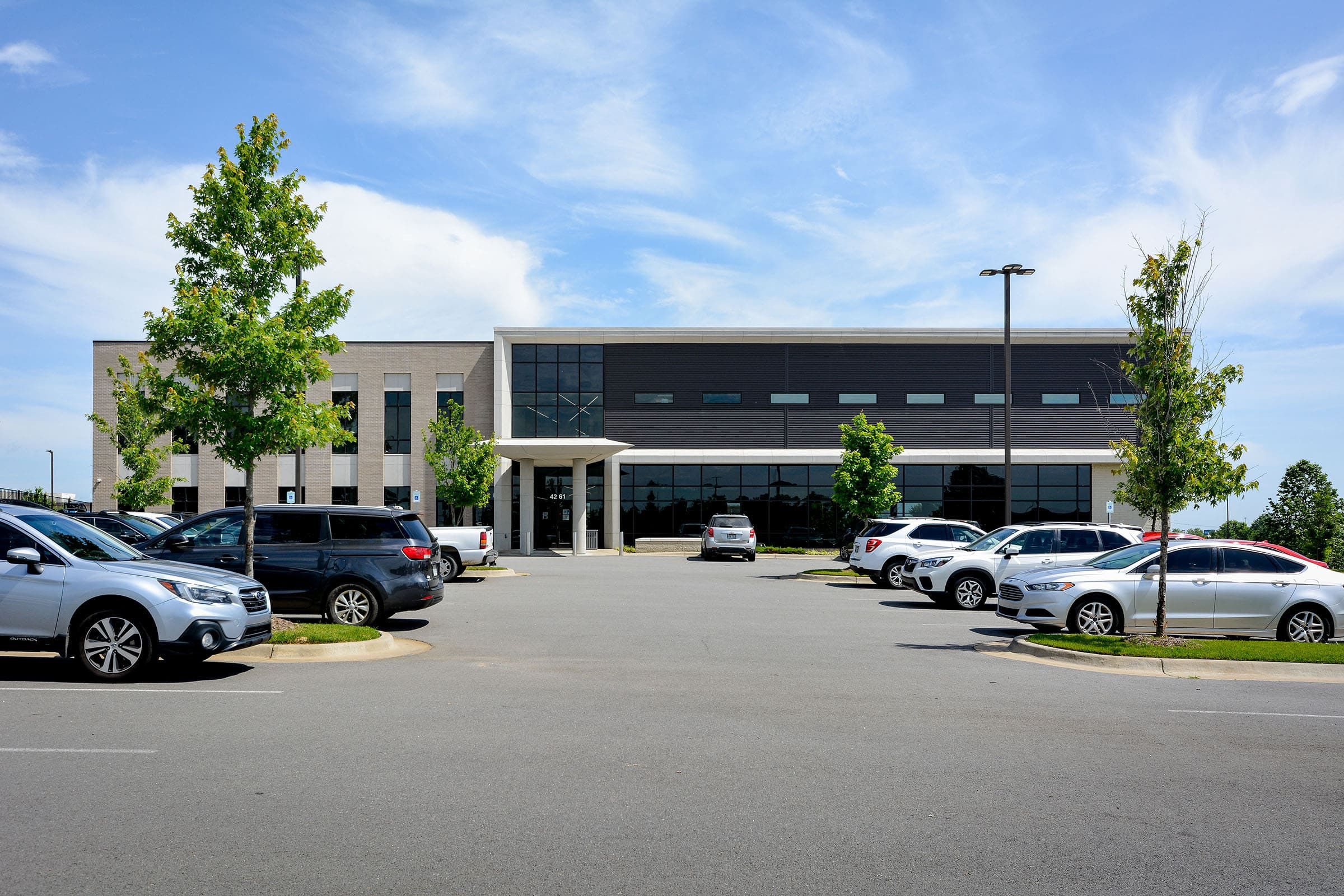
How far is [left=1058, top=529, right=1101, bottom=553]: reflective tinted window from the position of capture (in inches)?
720

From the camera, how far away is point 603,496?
149 feet

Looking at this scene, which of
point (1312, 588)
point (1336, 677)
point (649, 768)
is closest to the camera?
point (649, 768)

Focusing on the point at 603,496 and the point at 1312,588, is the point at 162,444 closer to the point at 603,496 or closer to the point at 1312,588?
the point at 603,496

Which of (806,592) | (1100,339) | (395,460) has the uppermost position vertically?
(1100,339)

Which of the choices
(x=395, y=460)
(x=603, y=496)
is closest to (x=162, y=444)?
(x=395, y=460)

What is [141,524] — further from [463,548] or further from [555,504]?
[555,504]

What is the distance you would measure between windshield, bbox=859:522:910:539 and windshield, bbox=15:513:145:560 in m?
17.6

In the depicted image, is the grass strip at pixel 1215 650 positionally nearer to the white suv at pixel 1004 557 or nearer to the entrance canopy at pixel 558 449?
the white suv at pixel 1004 557

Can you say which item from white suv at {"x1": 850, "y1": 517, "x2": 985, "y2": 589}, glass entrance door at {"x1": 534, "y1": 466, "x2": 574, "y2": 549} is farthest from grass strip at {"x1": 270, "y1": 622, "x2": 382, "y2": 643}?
glass entrance door at {"x1": 534, "y1": 466, "x2": 574, "y2": 549}

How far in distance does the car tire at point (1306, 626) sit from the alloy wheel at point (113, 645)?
14666 mm

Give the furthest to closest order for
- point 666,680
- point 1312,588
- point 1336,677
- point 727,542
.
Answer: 1. point 727,542
2. point 1312,588
3. point 1336,677
4. point 666,680

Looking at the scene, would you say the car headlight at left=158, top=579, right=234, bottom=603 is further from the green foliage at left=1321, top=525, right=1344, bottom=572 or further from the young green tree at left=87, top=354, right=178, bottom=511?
the green foliage at left=1321, top=525, right=1344, bottom=572

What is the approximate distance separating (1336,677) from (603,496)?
118 ft

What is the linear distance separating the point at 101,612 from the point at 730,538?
27.5 m
